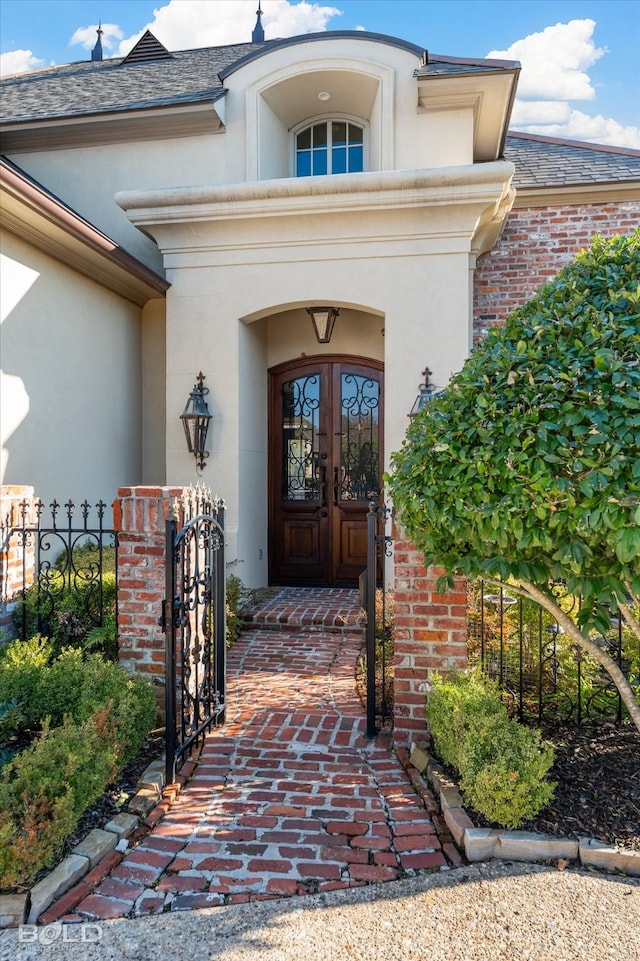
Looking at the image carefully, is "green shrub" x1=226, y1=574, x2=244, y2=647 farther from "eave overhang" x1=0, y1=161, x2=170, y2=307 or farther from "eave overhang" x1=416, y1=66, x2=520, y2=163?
"eave overhang" x1=416, y1=66, x2=520, y2=163

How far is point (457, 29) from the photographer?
7832 mm

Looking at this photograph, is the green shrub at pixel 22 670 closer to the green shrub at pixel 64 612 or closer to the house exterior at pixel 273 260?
the green shrub at pixel 64 612

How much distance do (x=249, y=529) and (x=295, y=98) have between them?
204 inches

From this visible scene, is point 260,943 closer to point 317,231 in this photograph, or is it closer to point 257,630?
point 257,630

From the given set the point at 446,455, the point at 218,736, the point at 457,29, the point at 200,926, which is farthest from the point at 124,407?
the point at 457,29

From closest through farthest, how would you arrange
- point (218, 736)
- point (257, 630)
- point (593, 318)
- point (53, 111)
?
point (593, 318) → point (218, 736) → point (257, 630) → point (53, 111)

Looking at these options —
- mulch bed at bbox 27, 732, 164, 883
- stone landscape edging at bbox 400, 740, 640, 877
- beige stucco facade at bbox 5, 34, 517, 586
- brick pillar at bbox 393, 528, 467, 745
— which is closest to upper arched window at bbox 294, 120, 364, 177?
beige stucco facade at bbox 5, 34, 517, 586

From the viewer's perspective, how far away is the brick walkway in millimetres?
2324

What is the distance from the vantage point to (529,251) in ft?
23.1

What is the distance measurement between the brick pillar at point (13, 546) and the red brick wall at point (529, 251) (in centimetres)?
535

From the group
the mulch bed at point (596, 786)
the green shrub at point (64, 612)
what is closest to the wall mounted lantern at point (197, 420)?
the green shrub at point (64, 612)

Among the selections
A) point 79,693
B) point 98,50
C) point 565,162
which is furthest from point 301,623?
point 98,50

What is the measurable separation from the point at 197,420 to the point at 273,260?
1929 mm

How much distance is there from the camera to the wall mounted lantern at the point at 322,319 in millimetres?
6789
